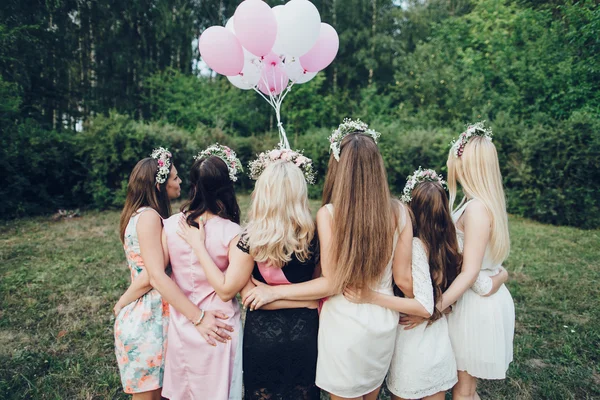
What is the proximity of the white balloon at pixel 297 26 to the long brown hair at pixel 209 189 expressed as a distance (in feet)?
5.94

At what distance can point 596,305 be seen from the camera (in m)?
4.48

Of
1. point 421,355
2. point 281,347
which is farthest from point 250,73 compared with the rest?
point 421,355

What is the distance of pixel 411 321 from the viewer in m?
2.04

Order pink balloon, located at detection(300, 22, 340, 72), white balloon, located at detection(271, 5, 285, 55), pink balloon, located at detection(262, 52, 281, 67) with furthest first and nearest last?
pink balloon, located at detection(300, 22, 340, 72)
pink balloon, located at detection(262, 52, 281, 67)
white balloon, located at detection(271, 5, 285, 55)

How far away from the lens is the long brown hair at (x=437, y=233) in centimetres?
210

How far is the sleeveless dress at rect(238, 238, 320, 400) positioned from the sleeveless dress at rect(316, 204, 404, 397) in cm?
8

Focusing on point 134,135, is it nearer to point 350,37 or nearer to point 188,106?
point 188,106

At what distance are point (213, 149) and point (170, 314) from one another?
91cm

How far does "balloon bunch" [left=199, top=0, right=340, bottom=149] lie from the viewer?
3311 millimetres

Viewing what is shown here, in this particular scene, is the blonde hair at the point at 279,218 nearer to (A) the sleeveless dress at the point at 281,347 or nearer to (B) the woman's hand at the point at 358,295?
(A) the sleeveless dress at the point at 281,347

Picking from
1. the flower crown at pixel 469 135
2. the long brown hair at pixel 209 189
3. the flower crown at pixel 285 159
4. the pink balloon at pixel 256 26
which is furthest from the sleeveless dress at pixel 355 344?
the pink balloon at pixel 256 26

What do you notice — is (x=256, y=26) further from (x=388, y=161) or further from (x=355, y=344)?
(x=388, y=161)

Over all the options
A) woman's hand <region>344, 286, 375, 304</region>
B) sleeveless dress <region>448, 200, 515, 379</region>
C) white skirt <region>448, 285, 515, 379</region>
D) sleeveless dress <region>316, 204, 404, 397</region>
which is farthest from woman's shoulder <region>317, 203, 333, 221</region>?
white skirt <region>448, 285, 515, 379</region>

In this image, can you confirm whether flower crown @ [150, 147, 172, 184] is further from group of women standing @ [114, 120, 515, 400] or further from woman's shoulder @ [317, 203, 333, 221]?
woman's shoulder @ [317, 203, 333, 221]
